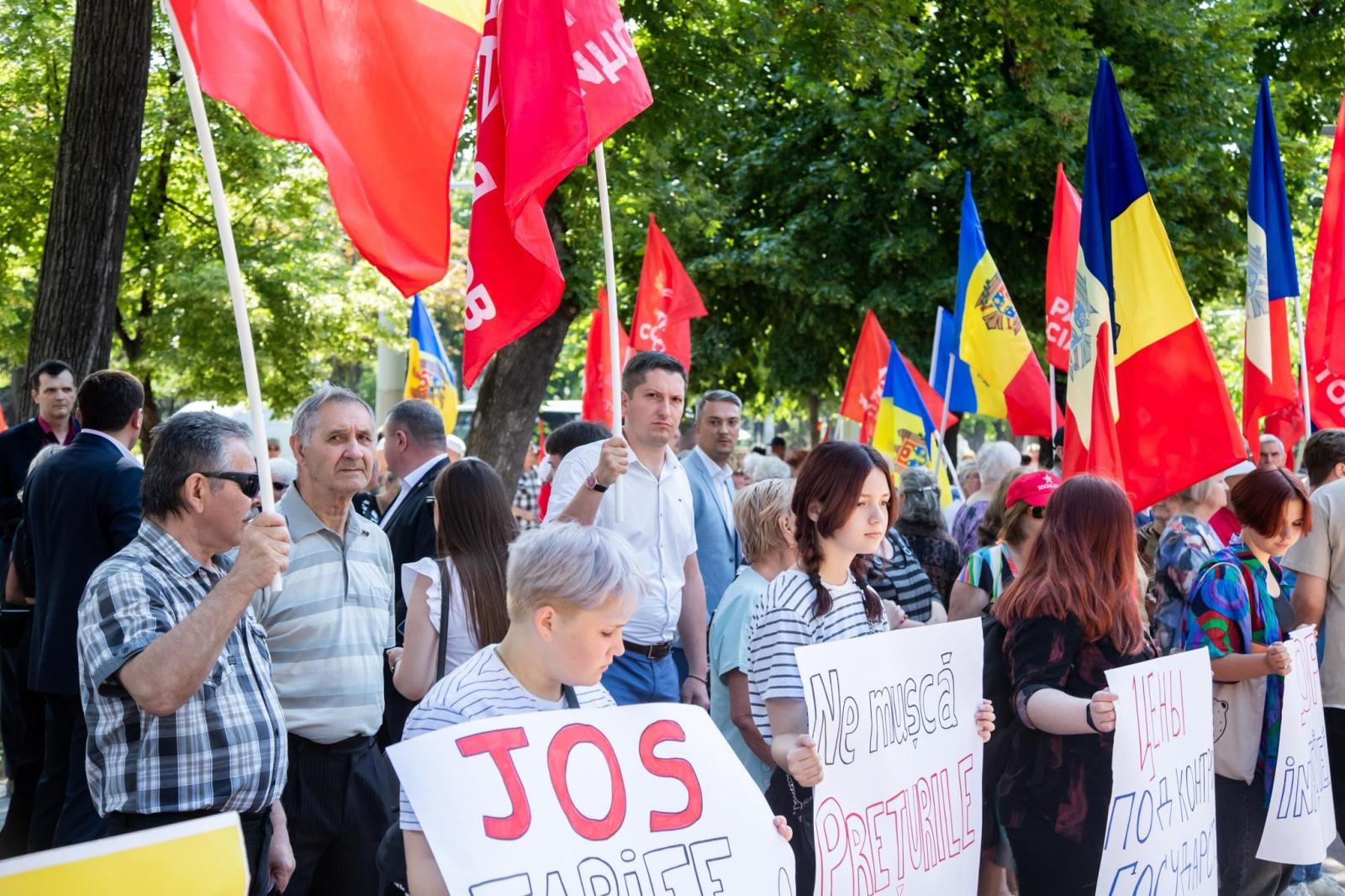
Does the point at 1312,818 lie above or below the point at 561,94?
below

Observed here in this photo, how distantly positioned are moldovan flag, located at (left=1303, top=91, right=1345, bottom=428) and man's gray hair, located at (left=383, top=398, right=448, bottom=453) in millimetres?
4623

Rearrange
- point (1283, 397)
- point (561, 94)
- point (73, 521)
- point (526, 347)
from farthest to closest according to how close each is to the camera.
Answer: point (526, 347), point (1283, 397), point (73, 521), point (561, 94)

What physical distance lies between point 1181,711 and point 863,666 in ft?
4.67

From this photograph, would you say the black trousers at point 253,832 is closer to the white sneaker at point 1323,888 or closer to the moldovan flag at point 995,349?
the white sneaker at point 1323,888

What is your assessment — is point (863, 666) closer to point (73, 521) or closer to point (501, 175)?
point (501, 175)

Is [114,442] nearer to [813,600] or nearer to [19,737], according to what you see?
[19,737]

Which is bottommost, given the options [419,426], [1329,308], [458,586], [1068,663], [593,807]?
[593,807]

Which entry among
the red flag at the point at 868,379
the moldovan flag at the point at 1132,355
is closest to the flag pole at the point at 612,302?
the moldovan flag at the point at 1132,355

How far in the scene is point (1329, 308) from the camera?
7844mm

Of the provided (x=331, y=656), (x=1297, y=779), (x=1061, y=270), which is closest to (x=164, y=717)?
(x=331, y=656)

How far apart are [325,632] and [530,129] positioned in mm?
1778

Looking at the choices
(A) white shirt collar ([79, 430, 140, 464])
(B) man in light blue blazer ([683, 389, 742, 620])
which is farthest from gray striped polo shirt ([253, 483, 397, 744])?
(B) man in light blue blazer ([683, 389, 742, 620])

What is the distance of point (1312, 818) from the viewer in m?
5.54

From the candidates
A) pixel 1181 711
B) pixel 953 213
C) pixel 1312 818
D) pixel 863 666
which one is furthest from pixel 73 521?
pixel 953 213
